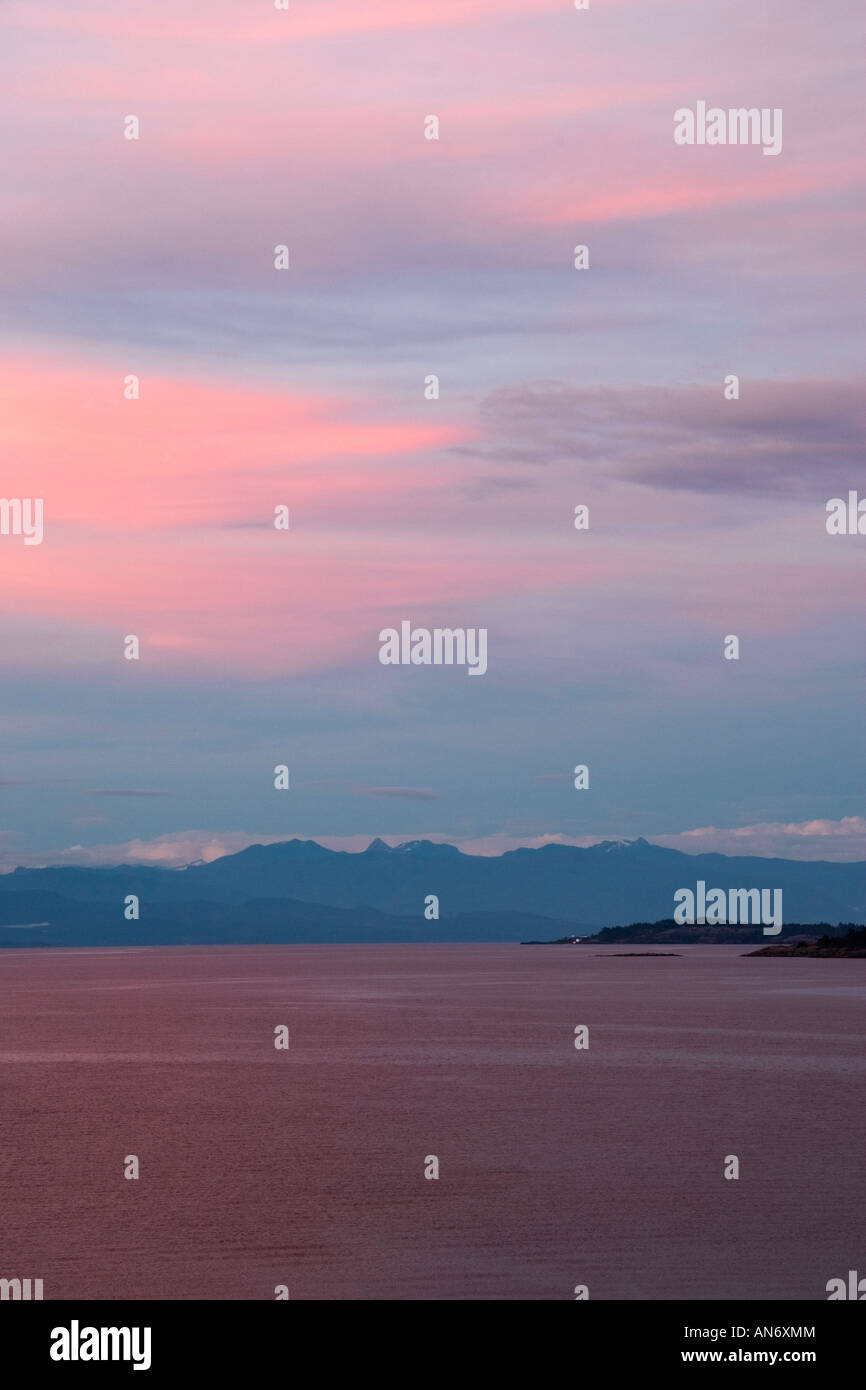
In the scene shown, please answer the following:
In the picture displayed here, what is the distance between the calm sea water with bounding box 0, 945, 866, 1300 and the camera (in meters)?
31.7

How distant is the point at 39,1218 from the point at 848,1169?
22043 millimetres

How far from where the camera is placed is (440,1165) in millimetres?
45219

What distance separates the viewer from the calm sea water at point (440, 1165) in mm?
31688
